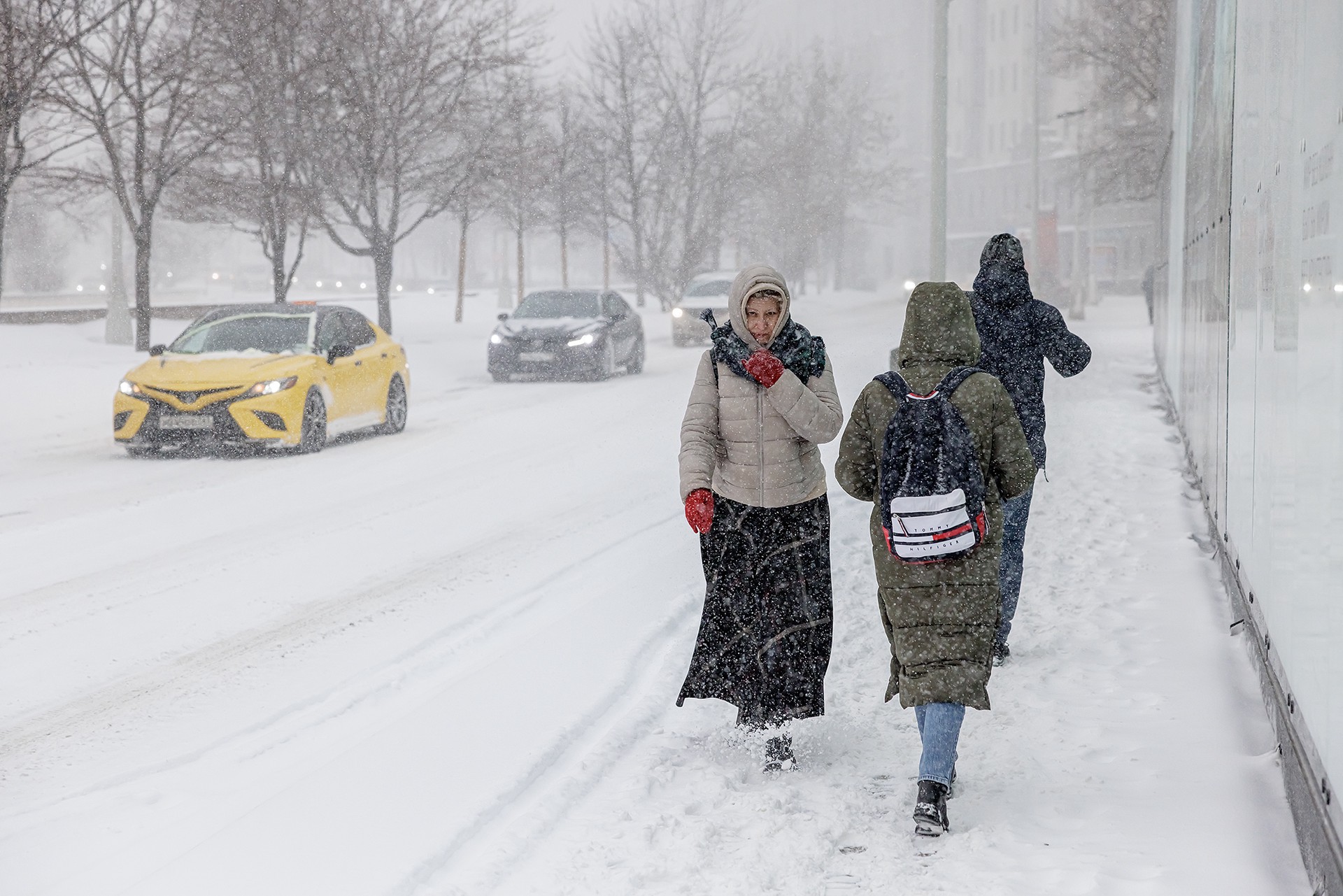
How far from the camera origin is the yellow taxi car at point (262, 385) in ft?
43.2

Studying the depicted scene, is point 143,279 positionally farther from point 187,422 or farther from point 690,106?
point 690,106

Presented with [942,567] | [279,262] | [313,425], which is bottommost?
[313,425]

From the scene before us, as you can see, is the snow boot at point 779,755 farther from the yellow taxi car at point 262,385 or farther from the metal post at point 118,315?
the metal post at point 118,315

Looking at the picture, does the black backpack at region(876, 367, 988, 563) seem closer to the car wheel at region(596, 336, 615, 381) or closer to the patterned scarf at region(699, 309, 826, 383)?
the patterned scarf at region(699, 309, 826, 383)

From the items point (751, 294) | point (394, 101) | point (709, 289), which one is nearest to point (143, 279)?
point (394, 101)

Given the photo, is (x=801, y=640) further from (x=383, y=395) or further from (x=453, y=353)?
(x=453, y=353)

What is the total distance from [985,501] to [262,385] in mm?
10196

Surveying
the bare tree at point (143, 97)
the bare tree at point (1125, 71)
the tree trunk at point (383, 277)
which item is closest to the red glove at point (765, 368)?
the bare tree at point (143, 97)

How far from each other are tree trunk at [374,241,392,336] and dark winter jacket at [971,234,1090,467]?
23574 mm

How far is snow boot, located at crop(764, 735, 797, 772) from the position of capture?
483cm

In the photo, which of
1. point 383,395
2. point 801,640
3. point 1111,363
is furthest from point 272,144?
point 801,640

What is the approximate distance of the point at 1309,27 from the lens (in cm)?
407

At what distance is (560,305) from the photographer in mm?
23109

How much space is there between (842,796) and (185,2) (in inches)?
934
